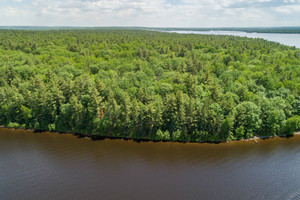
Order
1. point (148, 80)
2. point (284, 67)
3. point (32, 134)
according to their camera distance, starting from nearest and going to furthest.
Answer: point (32, 134), point (148, 80), point (284, 67)

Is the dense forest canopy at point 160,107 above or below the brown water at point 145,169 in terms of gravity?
above

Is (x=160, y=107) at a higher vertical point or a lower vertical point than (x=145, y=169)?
higher

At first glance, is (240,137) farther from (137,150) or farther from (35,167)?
(35,167)

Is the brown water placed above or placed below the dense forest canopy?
below

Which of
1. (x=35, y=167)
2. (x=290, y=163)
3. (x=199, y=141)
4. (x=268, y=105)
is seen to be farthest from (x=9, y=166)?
(x=268, y=105)

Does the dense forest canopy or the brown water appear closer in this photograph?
the brown water

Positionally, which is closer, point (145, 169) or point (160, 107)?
point (145, 169)

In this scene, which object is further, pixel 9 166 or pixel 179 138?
pixel 179 138

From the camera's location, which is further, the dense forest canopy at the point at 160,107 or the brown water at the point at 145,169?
the dense forest canopy at the point at 160,107
